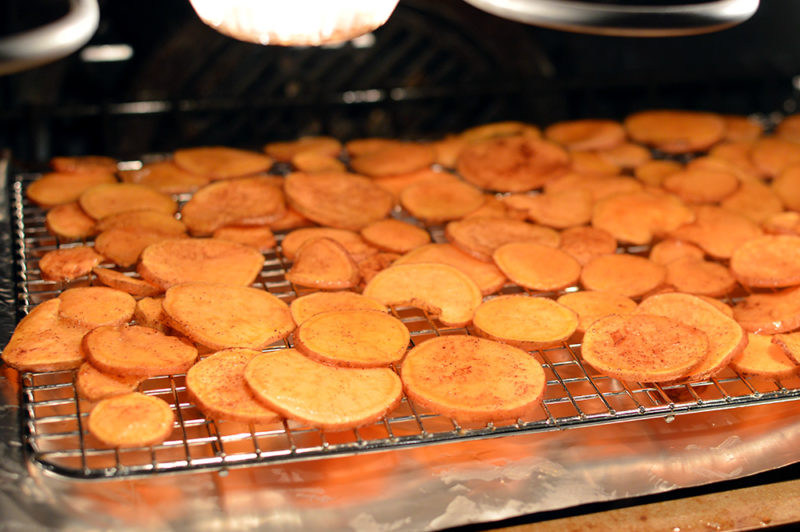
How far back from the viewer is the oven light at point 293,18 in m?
1.28

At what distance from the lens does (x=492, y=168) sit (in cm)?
217

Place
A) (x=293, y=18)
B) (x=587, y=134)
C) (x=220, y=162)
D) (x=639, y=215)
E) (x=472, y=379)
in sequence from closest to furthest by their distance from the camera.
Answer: (x=293, y=18) → (x=472, y=379) → (x=639, y=215) → (x=220, y=162) → (x=587, y=134)

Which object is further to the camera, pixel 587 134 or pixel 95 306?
pixel 587 134

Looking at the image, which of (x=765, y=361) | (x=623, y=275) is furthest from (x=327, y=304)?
(x=765, y=361)

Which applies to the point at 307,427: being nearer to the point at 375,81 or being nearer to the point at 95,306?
the point at 95,306

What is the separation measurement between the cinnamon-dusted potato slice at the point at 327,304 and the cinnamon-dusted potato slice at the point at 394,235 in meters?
0.21

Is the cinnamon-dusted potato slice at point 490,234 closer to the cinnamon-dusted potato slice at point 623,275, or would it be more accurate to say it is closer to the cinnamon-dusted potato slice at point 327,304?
the cinnamon-dusted potato slice at point 623,275

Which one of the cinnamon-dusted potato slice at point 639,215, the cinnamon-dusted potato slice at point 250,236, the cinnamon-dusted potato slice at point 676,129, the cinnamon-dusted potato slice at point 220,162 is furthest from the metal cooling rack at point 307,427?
the cinnamon-dusted potato slice at point 676,129

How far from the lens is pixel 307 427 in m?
1.33

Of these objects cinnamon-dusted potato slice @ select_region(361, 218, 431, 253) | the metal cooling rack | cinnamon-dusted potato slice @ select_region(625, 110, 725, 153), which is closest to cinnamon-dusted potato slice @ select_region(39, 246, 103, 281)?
the metal cooling rack

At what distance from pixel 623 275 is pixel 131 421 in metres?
0.98

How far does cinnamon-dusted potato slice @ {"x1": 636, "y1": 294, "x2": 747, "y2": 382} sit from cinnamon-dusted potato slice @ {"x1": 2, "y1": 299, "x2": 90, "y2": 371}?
0.98 metres

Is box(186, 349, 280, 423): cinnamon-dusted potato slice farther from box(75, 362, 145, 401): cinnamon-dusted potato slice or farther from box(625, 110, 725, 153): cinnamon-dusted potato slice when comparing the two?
box(625, 110, 725, 153): cinnamon-dusted potato slice

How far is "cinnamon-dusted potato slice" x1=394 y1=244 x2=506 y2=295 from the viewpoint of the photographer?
5.71ft
